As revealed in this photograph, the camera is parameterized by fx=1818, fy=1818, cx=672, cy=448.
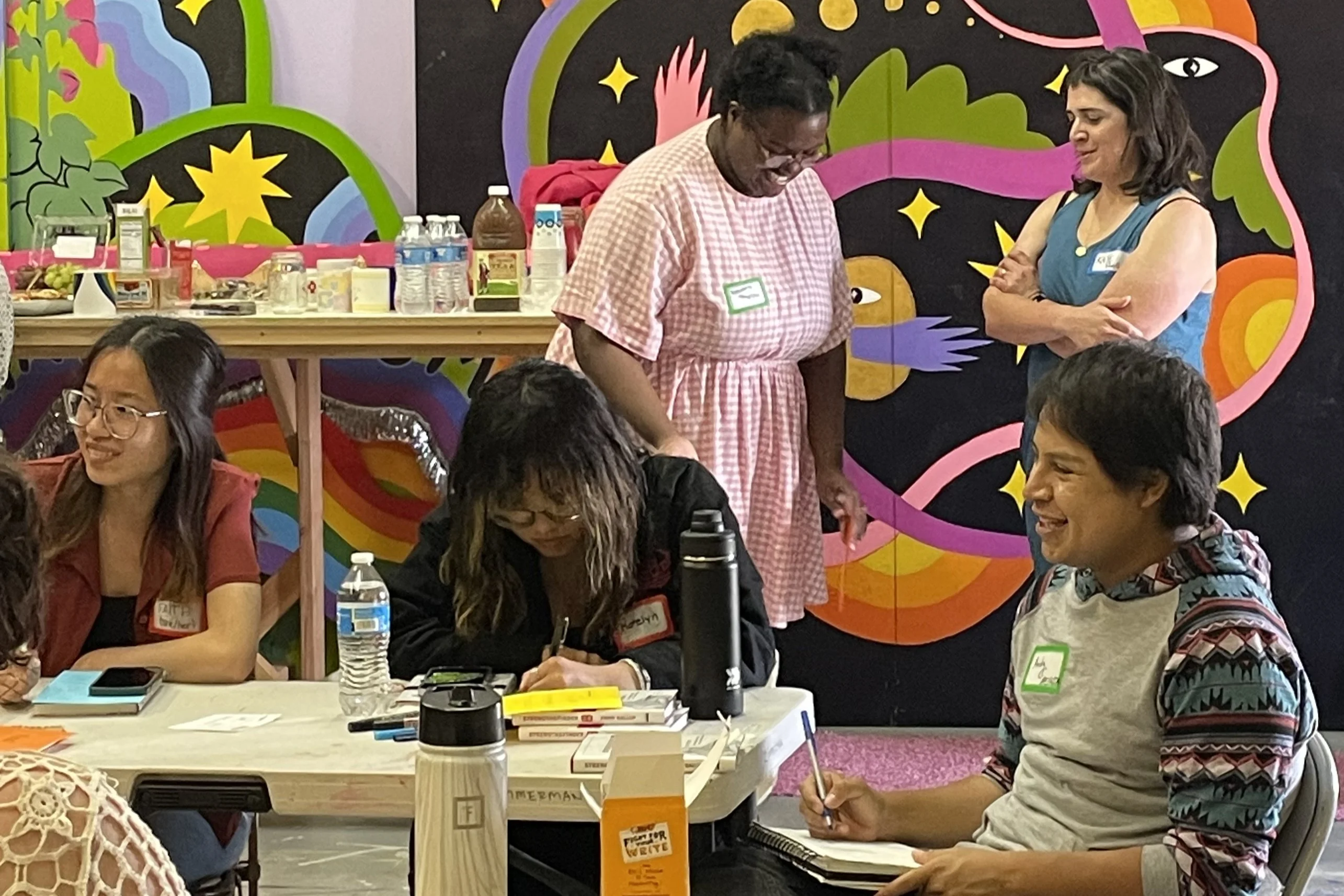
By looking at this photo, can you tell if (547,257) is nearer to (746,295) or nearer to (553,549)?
(746,295)

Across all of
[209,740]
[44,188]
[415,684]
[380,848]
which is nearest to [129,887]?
[209,740]

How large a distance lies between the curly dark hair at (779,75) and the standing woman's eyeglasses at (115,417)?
46.7 inches

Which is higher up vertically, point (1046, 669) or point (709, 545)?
point (709, 545)

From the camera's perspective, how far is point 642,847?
142 centimetres

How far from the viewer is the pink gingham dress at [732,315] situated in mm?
3305

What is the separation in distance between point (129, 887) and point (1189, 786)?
3.61ft

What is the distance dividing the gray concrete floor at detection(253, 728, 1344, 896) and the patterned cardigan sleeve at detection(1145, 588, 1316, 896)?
1872 millimetres

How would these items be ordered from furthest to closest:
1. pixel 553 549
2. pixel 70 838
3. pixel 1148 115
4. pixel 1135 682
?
pixel 1148 115 < pixel 553 549 < pixel 1135 682 < pixel 70 838

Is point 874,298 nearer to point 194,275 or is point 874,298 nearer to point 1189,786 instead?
point 194,275

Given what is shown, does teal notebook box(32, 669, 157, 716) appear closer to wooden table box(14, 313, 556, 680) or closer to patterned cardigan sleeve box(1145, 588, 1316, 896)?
patterned cardigan sleeve box(1145, 588, 1316, 896)

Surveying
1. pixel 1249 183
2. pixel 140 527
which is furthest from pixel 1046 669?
pixel 1249 183

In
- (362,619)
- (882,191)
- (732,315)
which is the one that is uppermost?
(882,191)

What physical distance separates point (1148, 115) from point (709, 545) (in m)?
1.73

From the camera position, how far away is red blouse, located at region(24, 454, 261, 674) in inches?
105
